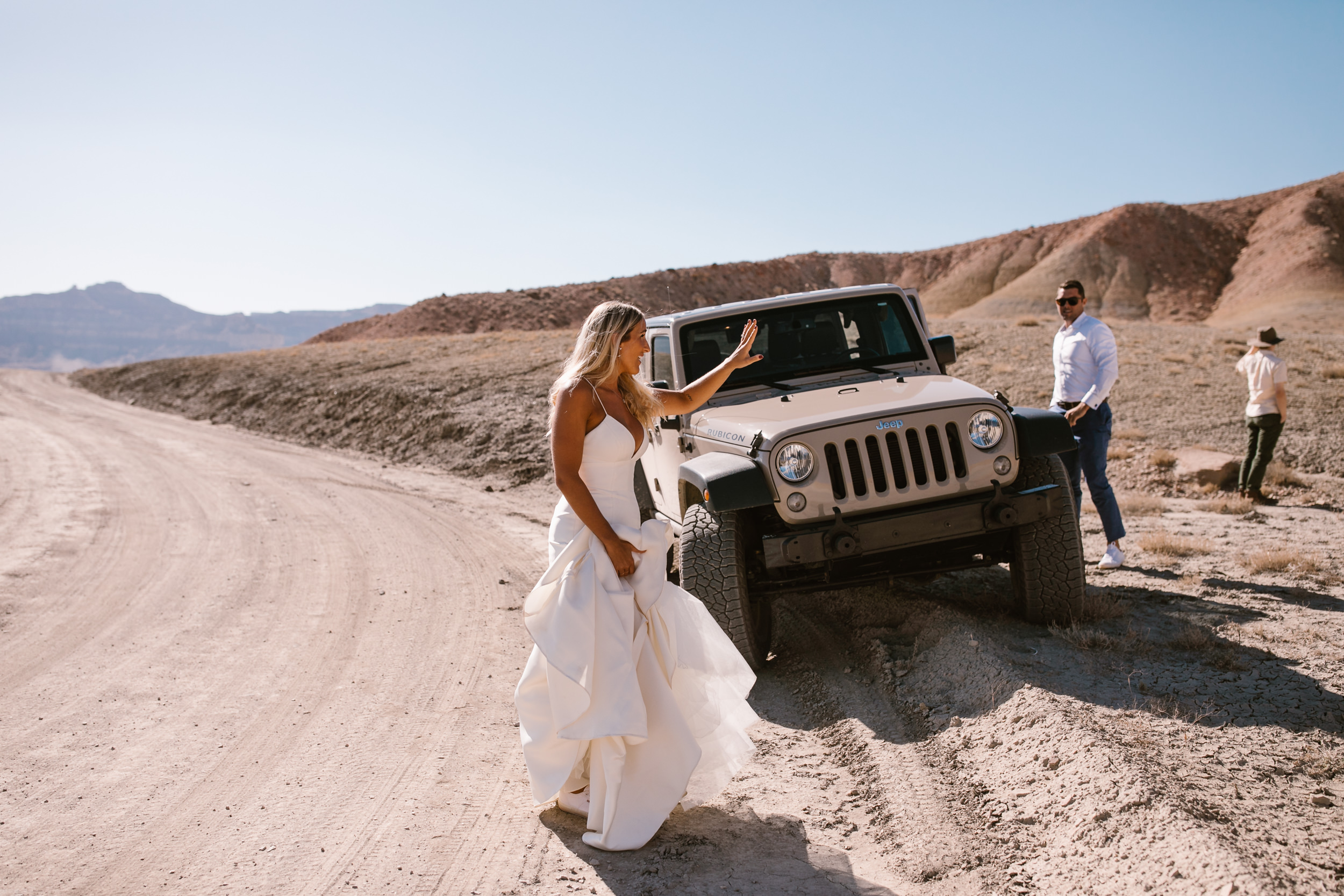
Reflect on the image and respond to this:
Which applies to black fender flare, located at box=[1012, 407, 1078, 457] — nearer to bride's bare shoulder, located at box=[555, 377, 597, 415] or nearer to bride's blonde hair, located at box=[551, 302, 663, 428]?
bride's blonde hair, located at box=[551, 302, 663, 428]

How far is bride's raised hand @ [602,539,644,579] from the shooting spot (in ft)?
10.7

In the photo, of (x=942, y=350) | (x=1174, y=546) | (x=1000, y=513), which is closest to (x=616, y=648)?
(x=1000, y=513)

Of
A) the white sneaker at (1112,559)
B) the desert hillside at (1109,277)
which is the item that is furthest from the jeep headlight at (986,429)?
the desert hillside at (1109,277)

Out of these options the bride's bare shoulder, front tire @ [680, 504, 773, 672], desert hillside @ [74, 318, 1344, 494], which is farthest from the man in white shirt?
desert hillside @ [74, 318, 1344, 494]

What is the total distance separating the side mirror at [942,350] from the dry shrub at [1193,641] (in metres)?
2.13

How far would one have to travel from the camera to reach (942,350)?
239 inches

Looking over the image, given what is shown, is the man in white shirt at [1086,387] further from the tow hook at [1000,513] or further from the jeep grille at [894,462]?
the jeep grille at [894,462]

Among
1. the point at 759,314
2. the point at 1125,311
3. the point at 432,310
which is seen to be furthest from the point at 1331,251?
the point at 759,314

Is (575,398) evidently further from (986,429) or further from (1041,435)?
(1041,435)

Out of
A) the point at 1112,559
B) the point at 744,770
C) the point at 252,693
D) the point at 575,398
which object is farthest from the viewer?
the point at 1112,559

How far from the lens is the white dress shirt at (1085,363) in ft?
20.9

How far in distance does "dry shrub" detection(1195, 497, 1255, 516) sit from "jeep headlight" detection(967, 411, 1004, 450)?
5.54m

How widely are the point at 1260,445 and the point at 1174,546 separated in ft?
10.2

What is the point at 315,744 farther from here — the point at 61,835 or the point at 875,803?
the point at 875,803
